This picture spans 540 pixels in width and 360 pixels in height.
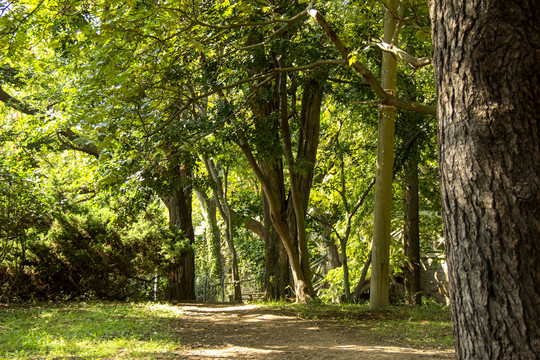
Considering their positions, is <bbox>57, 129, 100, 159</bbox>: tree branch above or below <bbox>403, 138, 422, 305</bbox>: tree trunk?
above

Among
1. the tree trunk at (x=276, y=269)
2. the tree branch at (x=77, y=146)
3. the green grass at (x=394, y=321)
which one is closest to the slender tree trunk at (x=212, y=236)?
the tree branch at (x=77, y=146)

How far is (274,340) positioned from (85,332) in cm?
244

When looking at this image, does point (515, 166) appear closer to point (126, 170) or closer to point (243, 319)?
point (126, 170)

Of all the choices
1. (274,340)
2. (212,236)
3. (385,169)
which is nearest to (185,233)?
(212,236)

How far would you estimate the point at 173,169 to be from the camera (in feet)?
27.6

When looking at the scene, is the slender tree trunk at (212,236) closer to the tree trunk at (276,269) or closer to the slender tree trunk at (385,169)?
the tree trunk at (276,269)

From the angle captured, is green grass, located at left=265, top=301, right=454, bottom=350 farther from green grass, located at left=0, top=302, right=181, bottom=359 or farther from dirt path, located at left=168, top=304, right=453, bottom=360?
green grass, located at left=0, top=302, right=181, bottom=359

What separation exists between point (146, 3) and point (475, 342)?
5619 millimetres

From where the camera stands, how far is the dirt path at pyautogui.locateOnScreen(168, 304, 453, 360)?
17.2ft

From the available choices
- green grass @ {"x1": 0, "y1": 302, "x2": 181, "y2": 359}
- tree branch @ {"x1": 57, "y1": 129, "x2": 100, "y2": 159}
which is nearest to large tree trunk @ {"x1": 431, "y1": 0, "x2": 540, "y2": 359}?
green grass @ {"x1": 0, "y1": 302, "x2": 181, "y2": 359}

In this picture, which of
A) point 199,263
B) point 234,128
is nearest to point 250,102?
point 234,128

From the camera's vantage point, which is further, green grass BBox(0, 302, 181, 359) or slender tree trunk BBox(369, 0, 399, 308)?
slender tree trunk BBox(369, 0, 399, 308)

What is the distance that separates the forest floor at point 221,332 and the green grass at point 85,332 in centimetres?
1

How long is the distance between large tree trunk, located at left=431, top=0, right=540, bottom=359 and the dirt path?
2970 mm
